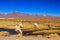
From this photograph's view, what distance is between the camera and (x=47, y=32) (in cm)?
2464

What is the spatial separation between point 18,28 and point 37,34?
247cm

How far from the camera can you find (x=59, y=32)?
2531 centimetres

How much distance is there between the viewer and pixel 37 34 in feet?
81.5

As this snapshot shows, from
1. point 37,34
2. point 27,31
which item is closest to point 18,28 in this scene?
point 37,34

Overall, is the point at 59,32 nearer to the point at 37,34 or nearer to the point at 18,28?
the point at 37,34

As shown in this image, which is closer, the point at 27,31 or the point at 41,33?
the point at 41,33

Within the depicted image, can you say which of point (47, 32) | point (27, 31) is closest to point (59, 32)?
point (47, 32)

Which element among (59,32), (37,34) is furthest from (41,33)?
(59,32)

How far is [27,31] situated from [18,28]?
448 centimetres

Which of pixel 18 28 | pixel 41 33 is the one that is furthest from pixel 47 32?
pixel 18 28

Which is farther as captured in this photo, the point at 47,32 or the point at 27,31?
Result: the point at 27,31

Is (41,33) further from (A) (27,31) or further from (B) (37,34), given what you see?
(A) (27,31)

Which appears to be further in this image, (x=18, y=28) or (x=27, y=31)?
(x=27, y=31)

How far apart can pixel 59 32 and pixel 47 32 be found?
1.62m
